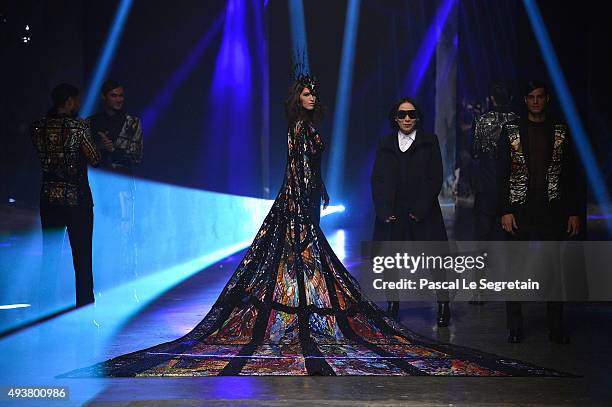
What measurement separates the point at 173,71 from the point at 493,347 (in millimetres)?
6188

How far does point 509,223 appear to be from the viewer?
267 inches

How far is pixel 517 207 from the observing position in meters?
6.77

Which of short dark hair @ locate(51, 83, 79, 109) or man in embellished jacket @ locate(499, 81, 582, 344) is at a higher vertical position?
short dark hair @ locate(51, 83, 79, 109)

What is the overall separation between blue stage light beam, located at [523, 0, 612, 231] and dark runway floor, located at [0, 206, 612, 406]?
2883mm

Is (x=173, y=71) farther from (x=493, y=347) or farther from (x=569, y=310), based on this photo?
(x=493, y=347)

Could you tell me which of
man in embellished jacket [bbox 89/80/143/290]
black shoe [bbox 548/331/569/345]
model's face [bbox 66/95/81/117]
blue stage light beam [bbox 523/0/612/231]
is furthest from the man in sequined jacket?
model's face [bbox 66/95/81/117]

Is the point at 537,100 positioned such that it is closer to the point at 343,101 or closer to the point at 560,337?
the point at 560,337

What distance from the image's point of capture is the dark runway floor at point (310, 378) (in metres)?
4.67

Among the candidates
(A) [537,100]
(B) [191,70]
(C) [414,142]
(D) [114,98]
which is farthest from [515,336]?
(B) [191,70]

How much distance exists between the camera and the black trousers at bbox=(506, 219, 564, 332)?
260 inches

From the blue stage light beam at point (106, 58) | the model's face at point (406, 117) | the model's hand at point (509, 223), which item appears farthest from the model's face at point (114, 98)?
the model's hand at point (509, 223)

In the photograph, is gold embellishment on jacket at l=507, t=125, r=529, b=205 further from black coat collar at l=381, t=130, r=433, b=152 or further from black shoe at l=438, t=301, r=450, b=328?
black shoe at l=438, t=301, r=450, b=328

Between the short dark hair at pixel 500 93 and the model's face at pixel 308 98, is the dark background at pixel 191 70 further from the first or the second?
the model's face at pixel 308 98

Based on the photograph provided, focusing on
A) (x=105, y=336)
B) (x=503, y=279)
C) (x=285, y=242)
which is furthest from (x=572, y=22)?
(x=105, y=336)
